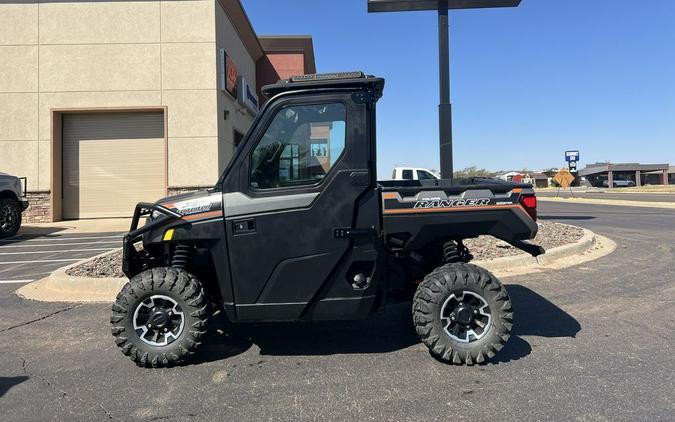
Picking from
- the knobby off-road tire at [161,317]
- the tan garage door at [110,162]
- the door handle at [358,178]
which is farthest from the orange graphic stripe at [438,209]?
the tan garage door at [110,162]

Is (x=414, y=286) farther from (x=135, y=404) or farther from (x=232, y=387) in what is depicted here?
(x=135, y=404)

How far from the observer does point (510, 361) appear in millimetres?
3674

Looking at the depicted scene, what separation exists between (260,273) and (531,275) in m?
4.84

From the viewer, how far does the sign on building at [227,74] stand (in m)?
17.8

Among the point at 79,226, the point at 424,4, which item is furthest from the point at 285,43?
the point at 424,4

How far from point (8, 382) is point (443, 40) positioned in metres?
10.5

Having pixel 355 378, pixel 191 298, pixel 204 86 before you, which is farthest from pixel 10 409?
pixel 204 86

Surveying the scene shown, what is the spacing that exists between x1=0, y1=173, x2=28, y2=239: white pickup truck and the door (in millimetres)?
11354

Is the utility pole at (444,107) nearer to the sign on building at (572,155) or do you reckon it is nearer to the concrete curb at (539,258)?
the concrete curb at (539,258)

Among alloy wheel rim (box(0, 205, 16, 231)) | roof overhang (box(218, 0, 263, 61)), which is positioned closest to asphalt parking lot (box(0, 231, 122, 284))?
alloy wheel rim (box(0, 205, 16, 231))

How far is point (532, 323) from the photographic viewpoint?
4.61 meters

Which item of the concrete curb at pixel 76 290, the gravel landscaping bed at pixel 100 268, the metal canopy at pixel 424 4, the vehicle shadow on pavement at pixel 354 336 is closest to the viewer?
the vehicle shadow on pavement at pixel 354 336

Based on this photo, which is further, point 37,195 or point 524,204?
point 37,195

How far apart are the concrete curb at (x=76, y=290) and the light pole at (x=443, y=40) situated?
7.58 meters
